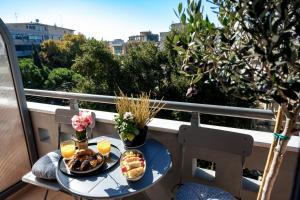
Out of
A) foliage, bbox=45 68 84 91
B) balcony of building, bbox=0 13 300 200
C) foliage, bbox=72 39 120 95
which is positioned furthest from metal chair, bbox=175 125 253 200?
foliage, bbox=45 68 84 91

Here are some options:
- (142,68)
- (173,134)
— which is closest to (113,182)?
(173,134)

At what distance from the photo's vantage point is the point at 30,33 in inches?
1483

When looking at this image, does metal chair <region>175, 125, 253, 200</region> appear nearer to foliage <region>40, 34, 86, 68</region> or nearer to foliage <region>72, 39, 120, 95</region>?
foliage <region>72, 39, 120, 95</region>

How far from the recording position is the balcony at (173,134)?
1.67m

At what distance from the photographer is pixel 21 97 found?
2.68m

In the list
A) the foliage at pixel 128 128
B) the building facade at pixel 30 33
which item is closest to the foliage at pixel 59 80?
the building facade at pixel 30 33

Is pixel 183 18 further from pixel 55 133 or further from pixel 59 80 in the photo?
pixel 59 80

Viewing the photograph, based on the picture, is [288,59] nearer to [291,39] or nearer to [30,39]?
[291,39]

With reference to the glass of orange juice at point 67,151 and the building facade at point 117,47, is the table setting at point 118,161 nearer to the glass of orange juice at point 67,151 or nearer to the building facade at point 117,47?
the glass of orange juice at point 67,151

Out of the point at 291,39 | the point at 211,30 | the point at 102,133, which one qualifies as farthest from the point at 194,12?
A: the point at 102,133

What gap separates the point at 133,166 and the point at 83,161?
0.38 meters

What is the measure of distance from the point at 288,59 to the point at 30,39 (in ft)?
137

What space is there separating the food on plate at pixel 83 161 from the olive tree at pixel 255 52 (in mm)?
927

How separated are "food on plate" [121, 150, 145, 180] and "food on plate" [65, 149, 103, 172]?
203 mm
